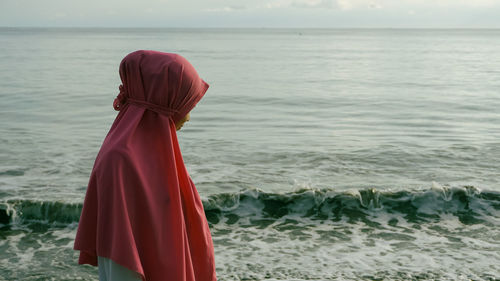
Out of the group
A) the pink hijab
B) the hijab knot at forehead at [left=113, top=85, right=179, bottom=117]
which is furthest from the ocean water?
the hijab knot at forehead at [left=113, top=85, right=179, bottom=117]

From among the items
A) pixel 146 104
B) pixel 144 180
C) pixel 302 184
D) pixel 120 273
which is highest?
pixel 146 104

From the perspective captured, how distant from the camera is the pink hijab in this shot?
2.17 m

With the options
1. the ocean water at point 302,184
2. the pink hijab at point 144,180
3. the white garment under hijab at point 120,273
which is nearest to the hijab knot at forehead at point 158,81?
the pink hijab at point 144,180

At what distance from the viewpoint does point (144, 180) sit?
7.25 feet

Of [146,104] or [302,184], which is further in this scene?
[302,184]

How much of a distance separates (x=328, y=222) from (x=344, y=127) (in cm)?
810

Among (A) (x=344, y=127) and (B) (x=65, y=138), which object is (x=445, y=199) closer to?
(A) (x=344, y=127)

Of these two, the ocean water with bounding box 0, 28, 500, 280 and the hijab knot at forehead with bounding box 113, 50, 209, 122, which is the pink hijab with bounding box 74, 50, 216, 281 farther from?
the ocean water with bounding box 0, 28, 500, 280

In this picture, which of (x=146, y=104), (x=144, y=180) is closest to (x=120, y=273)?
(x=144, y=180)

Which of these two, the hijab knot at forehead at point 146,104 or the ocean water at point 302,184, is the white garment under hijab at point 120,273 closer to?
the hijab knot at forehead at point 146,104

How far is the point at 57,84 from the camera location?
25000 mm

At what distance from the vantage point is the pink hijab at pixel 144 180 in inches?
85.5

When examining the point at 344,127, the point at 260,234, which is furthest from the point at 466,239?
the point at 344,127

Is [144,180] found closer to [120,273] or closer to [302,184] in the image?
[120,273]
